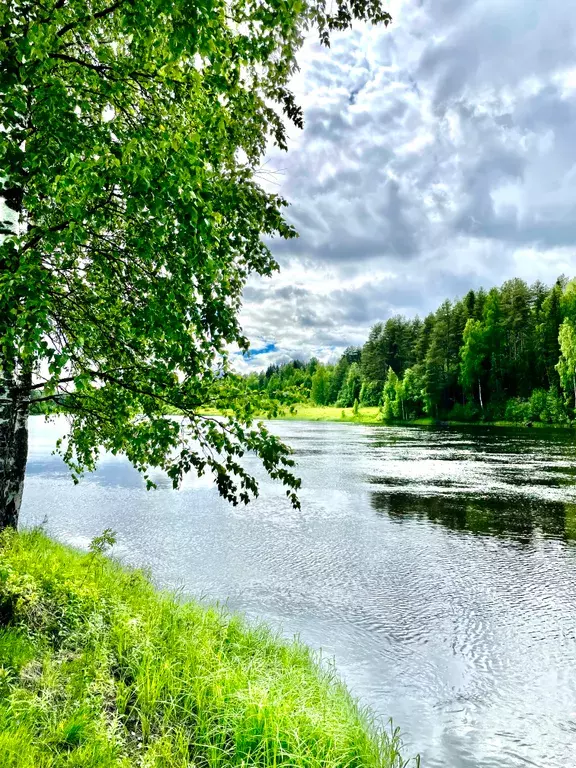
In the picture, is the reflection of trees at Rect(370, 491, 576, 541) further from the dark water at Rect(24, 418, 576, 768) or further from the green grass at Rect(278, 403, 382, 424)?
the green grass at Rect(278, 403, 382, 424)

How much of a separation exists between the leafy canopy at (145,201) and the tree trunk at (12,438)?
0.24 m

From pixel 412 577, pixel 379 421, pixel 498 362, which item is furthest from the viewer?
pixel 379 421

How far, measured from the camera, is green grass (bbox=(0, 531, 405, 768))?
13.7 feet

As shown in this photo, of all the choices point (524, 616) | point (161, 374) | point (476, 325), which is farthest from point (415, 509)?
point (476, 325)

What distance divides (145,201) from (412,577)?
11.1 meters

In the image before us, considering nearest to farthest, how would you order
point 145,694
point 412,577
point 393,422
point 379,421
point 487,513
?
1. point 145,694
2. point 412,577
3. point 487,513
4. point 393,422
5. point 379,421

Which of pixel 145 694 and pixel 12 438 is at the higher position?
pixel 12 438

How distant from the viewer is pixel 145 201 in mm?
3303

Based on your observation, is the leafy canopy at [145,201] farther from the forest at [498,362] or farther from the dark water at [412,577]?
the forest at [498,362]

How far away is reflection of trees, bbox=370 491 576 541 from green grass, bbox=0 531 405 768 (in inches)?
441

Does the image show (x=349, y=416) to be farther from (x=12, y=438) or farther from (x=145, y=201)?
(x=145, y=201)

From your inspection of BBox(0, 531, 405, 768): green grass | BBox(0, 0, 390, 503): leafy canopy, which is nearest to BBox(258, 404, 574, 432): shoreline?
BBox(0, 531, 405, 768): green grass

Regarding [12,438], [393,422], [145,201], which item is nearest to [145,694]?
[12,438]

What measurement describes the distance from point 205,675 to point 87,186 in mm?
5239
